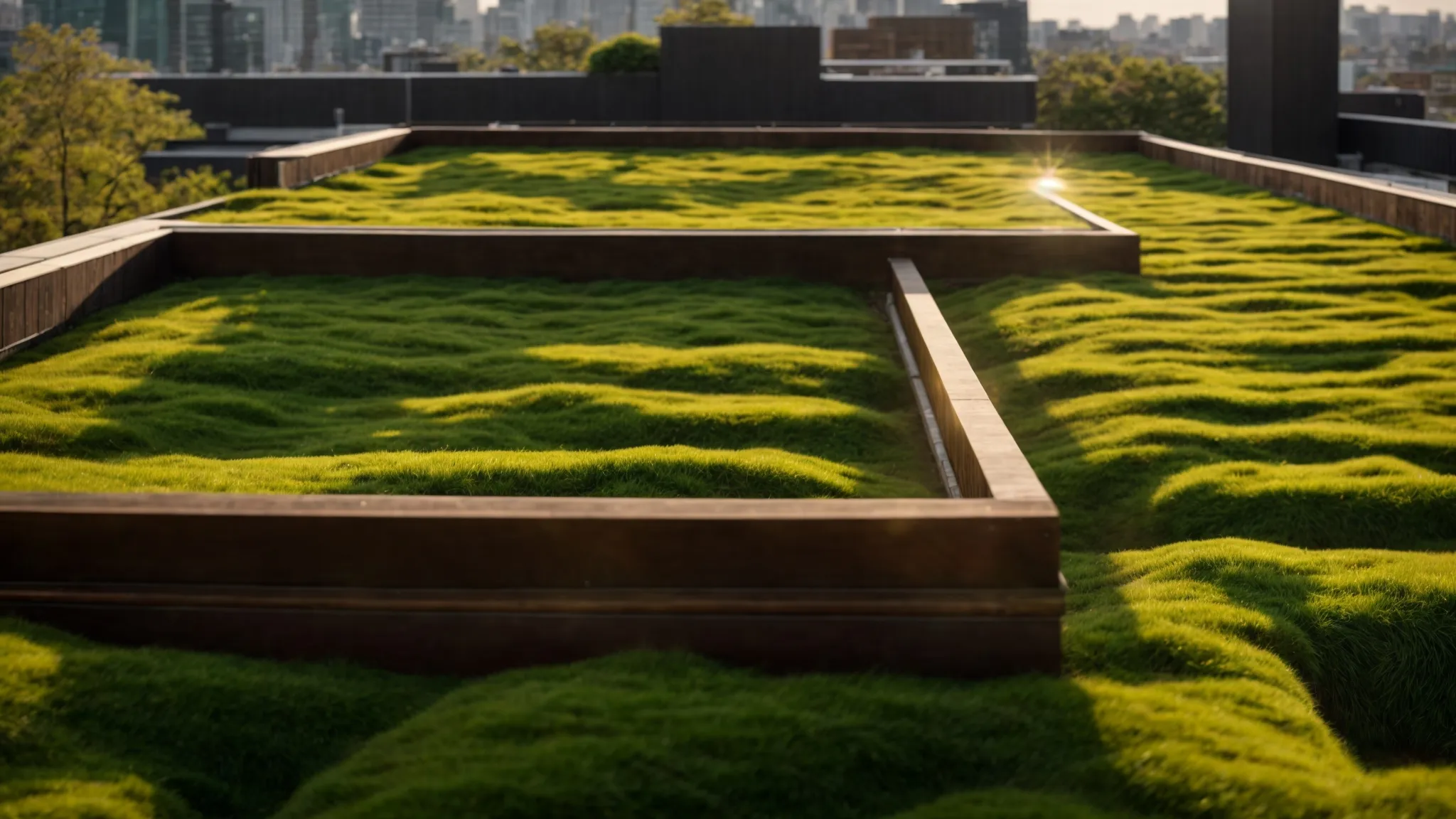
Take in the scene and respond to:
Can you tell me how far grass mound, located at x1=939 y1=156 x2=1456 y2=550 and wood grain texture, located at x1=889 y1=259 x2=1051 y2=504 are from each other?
2.03 feet

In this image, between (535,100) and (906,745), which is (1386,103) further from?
(906,745)

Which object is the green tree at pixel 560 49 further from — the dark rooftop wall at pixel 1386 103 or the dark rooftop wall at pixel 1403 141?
the dark rooftop wall at pixel 1403 141

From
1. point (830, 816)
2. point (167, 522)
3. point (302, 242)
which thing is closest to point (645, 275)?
point (302, 242)

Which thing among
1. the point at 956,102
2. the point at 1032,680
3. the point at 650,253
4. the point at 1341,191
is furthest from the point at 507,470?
the point at 956,102

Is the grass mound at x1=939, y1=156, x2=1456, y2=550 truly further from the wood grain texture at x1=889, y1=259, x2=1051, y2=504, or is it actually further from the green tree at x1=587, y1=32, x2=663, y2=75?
the green tree at x1=587, y1=32, x2=663, y2=75

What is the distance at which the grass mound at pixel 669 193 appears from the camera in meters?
16.6

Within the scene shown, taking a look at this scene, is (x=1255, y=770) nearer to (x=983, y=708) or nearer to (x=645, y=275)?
(x=983, y=708)

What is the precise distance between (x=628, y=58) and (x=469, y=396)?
34357mm

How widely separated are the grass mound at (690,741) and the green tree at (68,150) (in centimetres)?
3689

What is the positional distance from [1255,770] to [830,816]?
4.22 feet

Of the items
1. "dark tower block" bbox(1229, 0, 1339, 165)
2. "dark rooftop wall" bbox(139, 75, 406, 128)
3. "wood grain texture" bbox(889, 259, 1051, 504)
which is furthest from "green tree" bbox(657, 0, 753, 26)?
"wood grain texture" bbox(889, 259, 1051, 504)

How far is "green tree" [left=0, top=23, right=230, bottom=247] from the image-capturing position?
39281 mm

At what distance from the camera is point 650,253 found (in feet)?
44.8

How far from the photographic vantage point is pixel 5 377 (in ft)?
31.4
